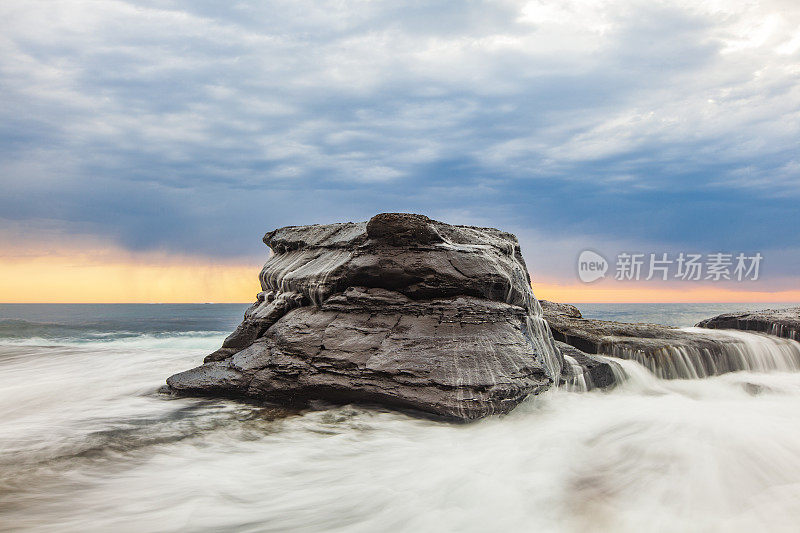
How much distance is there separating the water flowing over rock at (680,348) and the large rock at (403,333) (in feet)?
6.53

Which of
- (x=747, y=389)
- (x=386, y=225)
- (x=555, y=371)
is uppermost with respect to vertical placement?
(x=386, y=225)

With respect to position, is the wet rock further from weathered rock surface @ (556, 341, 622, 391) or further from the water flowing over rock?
weathered rock surface @ (556, 341, 622, 391)

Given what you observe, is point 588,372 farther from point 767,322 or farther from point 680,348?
point 767,322

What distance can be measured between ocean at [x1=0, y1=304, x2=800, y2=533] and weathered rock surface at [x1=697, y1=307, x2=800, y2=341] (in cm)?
528

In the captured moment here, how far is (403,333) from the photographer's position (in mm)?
5992

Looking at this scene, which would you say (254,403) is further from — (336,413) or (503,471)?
(503,471)

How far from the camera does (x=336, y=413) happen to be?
5582mm

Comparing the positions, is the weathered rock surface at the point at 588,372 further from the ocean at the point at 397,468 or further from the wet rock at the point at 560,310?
the wet rock at the point at 560,310

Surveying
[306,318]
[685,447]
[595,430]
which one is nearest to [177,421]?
[306,318]

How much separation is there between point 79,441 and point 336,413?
2758 mm

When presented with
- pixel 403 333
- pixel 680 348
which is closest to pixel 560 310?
pixel 680 348

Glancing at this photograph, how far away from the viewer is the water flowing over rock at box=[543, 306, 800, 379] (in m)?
8.43

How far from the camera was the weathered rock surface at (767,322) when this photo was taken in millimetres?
10297

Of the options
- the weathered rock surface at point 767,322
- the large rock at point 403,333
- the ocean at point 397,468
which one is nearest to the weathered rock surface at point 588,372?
the large rock at point 403,333
